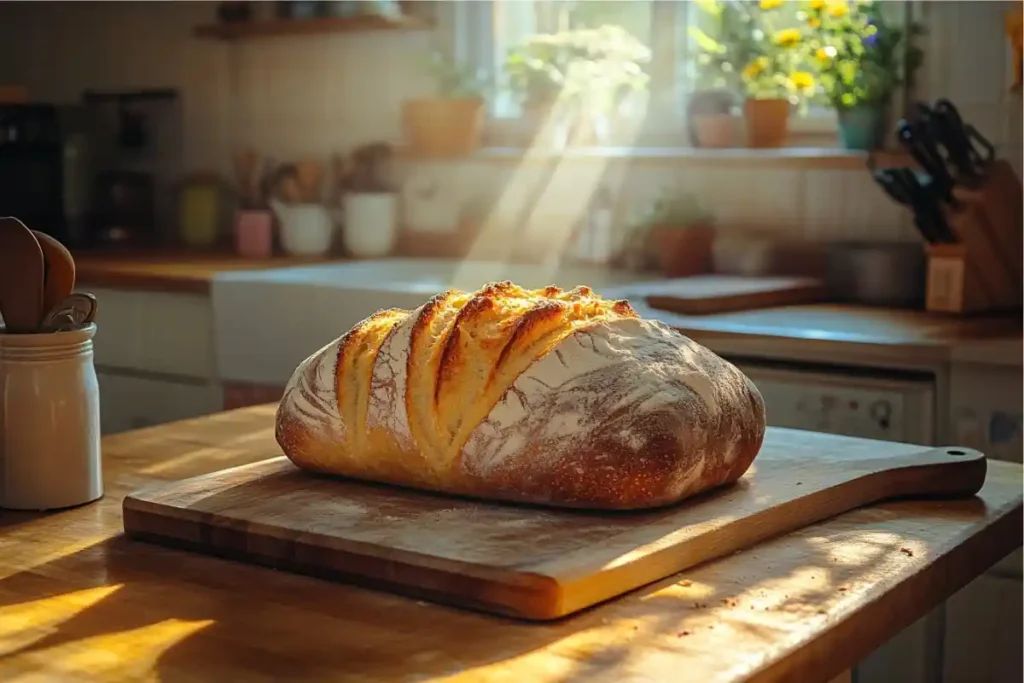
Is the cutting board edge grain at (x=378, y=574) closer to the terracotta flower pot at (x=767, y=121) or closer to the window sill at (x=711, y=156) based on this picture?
the window sill at (x=711, y=156)

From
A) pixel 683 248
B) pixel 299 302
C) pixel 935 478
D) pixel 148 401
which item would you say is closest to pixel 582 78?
pixel 683 248

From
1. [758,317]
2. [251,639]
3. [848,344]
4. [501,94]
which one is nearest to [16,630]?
[251,639]

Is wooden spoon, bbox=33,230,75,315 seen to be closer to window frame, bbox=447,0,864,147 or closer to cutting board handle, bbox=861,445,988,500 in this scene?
cutting board handle, bbox=861,445,988,500

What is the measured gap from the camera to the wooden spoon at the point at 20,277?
3.40 ft

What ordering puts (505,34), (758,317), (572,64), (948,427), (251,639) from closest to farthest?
1. (251,639)
2. (948,427)
3. (758,317)
4. (572,64)
5. (505,34)

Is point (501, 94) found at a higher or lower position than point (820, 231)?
higher

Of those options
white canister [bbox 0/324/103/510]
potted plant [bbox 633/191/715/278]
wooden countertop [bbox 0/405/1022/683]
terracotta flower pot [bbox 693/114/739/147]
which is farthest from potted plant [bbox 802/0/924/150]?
white canister [bbox 0/324/103/510]

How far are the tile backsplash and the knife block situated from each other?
0.21 metres

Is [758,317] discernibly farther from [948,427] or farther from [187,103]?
[187,103]

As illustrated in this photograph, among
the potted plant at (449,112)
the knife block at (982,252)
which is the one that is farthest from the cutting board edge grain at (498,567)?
the potted plant at (449,112)

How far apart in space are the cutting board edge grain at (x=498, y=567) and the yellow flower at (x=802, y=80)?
6.02ft

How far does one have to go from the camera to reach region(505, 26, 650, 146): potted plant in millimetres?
3145

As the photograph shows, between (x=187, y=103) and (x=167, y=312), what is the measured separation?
1.12 meters

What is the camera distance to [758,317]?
2.27m
